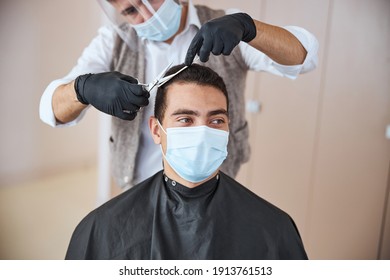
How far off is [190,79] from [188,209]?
396 millimetres

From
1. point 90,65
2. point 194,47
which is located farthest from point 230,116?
point 90,65

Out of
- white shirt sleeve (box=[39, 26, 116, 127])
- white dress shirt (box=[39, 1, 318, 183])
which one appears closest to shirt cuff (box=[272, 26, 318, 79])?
white dress shirt (box=[39, 1, 318, 183])

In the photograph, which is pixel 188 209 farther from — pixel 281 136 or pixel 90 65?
pixel 90 65

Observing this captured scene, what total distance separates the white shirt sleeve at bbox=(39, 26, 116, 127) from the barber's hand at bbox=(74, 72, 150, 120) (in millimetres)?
172

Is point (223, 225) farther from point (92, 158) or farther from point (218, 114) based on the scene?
point (92, 158)

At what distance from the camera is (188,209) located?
1244 millimetres

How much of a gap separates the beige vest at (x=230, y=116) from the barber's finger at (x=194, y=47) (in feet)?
0.50

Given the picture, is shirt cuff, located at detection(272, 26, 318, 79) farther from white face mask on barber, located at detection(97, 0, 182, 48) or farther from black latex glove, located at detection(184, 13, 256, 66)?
white face mask on barber, located at detection(97, 0, 182, 48)

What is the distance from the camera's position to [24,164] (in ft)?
4.77

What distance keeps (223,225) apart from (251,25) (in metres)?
0.60

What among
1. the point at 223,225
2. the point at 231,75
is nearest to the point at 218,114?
the point at 231,75

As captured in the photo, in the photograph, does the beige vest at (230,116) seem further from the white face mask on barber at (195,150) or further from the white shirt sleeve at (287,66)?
the white face mask on barber at (195,150)

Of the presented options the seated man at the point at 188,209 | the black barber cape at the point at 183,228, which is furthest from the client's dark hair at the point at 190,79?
the black barber cape at the point at 183,228

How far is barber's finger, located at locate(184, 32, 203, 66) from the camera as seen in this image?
1.09 metres
